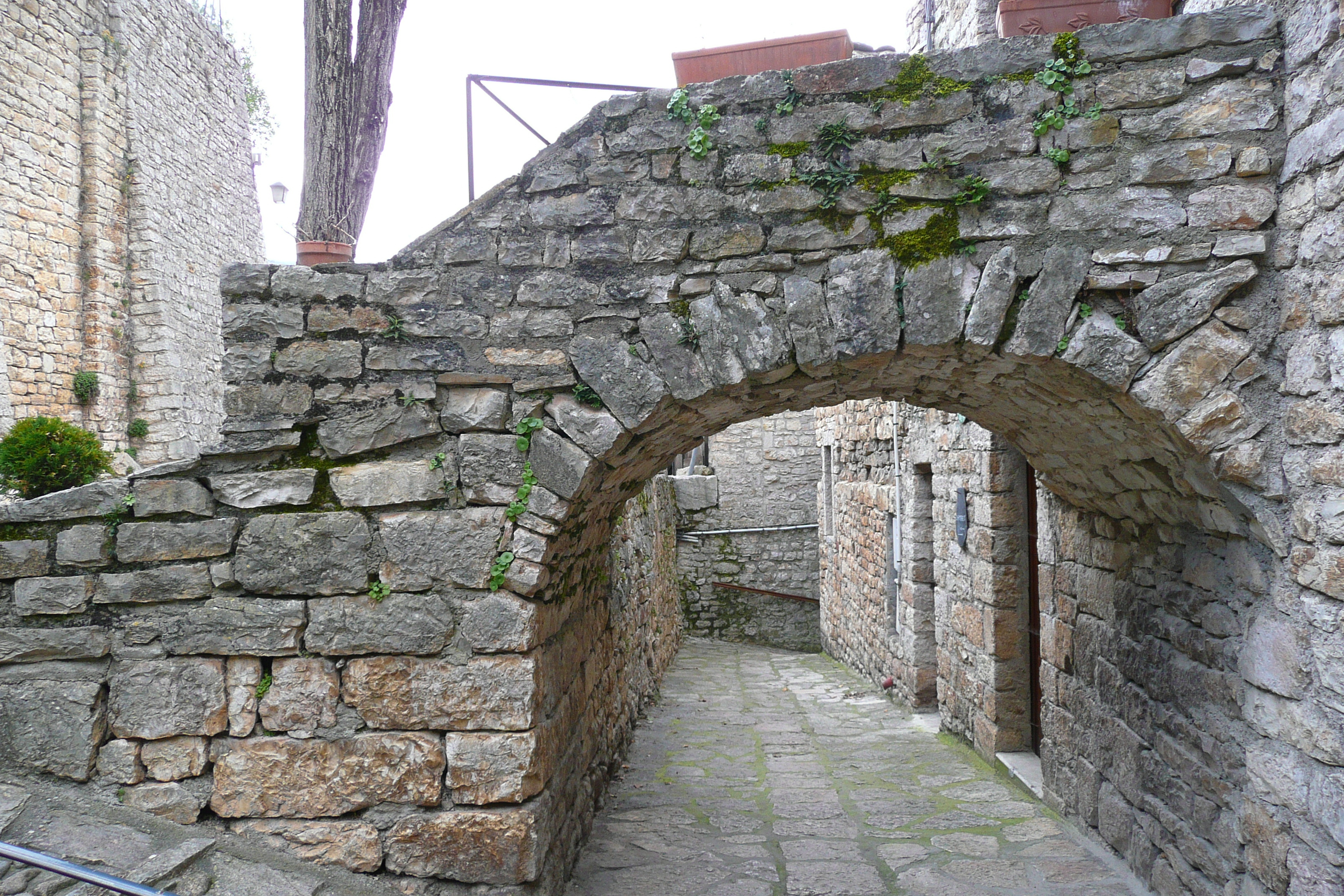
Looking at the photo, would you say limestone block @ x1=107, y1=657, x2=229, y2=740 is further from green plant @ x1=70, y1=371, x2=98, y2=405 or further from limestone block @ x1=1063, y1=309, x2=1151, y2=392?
green plant @ x1=70, y1=371, x2=98, y2=405

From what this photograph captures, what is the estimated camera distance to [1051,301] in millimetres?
2656

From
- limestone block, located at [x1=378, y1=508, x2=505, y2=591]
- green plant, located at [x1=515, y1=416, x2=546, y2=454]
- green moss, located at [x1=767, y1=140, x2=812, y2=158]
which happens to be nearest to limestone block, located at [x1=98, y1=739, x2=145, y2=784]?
limestone block, located at [x1=378, y1=508, x2=505, y2=591]

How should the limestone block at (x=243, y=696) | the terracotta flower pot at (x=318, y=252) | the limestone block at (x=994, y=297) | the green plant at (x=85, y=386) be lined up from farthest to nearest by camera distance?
the green plant at (x=85, y=386)
the terracotta flower pot at (x=318, y=252)
the limestone block at (x=243, y=696)
the limestone block at (x=994, y=297)

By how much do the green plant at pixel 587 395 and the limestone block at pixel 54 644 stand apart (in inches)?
73.6

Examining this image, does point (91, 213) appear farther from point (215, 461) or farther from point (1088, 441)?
point (1088, 441)

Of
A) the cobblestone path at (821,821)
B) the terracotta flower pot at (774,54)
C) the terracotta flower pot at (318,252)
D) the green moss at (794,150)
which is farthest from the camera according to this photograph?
the cobblestone path at (821,821)

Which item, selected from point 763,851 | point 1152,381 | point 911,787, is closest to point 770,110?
point 1152,381

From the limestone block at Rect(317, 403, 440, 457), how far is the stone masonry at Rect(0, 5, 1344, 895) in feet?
0.04

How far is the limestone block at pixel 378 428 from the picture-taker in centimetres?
297

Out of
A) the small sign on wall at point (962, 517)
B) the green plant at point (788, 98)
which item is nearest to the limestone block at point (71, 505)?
the green plant at point (788, 98)

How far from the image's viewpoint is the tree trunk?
11.5ft

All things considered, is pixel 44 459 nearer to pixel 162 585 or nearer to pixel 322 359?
pixel 162 585

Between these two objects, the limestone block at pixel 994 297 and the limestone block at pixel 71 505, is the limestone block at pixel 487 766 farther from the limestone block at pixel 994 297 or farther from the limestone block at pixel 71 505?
the limestone block at pixel 994 297

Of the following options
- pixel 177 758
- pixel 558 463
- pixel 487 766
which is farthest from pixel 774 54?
pixel 177 758
